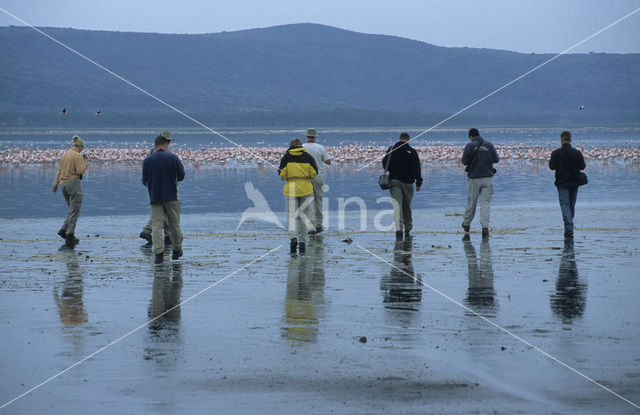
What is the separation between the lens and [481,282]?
39.7 feet

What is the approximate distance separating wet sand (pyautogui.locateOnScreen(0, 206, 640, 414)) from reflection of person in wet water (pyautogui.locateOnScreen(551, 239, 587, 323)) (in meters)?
0.02

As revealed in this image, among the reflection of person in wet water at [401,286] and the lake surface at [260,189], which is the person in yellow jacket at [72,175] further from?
the lake surface at [260,189]

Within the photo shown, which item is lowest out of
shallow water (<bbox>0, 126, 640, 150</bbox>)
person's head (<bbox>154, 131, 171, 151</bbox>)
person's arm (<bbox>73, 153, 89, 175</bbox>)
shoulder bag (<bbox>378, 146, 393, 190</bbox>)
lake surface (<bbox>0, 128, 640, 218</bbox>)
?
lake surface (<bbox>0, 128, 640, 218</bbox>)

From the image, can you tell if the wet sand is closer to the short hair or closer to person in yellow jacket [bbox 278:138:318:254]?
person in yellow jacket [bbox 278:138:318:254]

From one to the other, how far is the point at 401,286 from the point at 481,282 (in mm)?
1032

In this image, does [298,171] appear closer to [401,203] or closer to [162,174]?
[162,174]

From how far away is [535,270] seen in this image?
13078 millimetres

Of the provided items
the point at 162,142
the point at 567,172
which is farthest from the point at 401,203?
the point at 162,142

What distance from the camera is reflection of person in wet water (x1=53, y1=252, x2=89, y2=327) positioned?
9812 millimetres

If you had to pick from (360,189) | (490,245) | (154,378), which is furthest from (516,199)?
(154,378)

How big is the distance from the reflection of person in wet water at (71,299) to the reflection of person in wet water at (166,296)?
721mm

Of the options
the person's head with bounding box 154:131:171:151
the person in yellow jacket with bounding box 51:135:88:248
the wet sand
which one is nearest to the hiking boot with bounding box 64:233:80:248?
the wet sand

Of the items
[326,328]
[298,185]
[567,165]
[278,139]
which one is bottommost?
[326,328]

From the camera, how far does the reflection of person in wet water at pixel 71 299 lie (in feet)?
32.2
